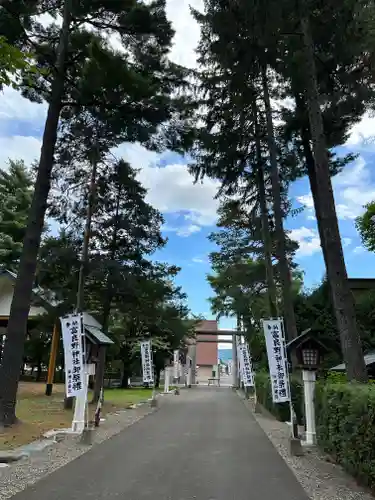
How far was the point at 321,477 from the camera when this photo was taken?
5832 millimetres

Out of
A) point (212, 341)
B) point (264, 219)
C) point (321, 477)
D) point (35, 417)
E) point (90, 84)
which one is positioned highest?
point (90, 84)

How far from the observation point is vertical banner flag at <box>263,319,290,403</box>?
9500 millimetres

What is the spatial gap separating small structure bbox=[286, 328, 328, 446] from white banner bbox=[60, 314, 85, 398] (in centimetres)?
447

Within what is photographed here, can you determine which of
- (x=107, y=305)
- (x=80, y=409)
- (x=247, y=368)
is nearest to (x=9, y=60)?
(x=80, y=409)

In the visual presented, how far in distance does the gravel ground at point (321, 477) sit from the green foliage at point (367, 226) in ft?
38.4

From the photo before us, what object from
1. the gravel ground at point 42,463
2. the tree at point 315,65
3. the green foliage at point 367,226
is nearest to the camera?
the gravel ground at point 42,463

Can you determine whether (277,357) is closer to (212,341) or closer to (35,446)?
(35,446)

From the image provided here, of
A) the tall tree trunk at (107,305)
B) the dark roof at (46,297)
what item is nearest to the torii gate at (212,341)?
the tall tree trunk at (107,305)

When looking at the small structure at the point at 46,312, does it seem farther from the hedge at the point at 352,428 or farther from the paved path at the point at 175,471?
the hedge at the point at 352,428

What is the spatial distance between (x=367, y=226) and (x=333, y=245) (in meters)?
11.3

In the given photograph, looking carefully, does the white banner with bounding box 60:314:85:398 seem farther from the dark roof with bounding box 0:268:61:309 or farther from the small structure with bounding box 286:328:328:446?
the dark roof with bounding box 0:268:61:309

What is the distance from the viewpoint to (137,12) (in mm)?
10719

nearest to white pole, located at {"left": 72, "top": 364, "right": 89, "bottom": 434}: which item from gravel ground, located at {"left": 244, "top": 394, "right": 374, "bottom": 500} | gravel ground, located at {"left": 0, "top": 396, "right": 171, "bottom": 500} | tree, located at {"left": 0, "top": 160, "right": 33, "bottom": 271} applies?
gravel ground, located at {"left": 0, "top": 396, "right": 171, "bottom": 500}

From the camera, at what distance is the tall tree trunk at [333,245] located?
736 centimetres
